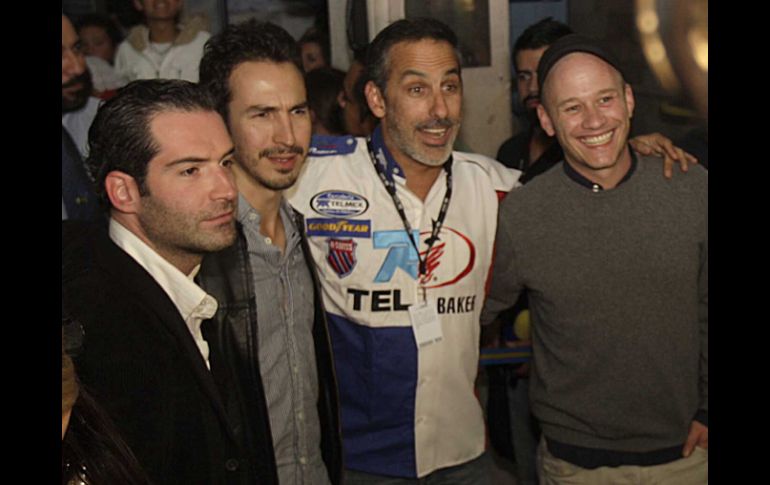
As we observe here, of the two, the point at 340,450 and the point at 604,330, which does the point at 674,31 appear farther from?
the point at 340,450

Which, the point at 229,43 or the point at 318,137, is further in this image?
the point at 318,137

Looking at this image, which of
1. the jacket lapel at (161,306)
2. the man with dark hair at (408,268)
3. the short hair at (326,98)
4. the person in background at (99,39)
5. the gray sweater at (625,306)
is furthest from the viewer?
the person in background at (99,39)

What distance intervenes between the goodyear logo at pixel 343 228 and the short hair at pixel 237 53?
43 cm

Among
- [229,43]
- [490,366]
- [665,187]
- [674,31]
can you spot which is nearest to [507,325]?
Result: [490,366]

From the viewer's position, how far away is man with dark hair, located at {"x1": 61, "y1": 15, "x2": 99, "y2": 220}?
10.3ft

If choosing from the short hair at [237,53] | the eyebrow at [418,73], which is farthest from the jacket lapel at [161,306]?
the eyebrow at [418,73]

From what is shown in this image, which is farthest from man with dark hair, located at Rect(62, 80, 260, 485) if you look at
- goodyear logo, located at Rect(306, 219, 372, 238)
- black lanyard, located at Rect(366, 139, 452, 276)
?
black lanyard, located at Rect(366, 139, 452, 276)

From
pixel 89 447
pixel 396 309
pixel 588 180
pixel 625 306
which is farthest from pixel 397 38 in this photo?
pixel 89 447

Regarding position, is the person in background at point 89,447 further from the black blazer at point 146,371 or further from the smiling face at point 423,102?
the smiling face at point 423,102

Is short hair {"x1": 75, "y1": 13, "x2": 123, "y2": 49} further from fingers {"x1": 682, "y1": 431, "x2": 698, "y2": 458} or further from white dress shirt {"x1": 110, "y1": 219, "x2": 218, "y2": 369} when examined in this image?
fingers {"x1": 682, "y1": 431, "x2": 698, "y2": 458}

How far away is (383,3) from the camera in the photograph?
3.83m

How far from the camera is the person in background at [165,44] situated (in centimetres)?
435

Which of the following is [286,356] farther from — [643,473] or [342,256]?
[643,473]
